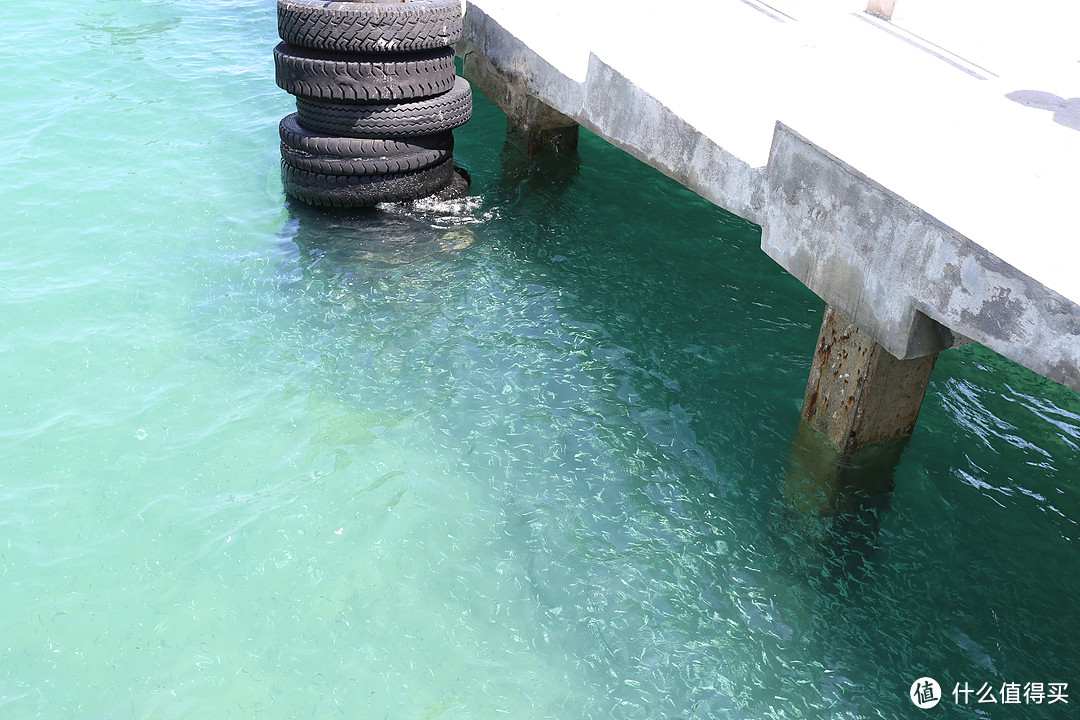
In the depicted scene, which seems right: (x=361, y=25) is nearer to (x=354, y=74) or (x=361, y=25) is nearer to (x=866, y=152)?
(x=354, y=74)

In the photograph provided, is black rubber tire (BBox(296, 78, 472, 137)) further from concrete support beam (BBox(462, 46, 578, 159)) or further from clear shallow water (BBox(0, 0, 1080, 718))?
concrete support beam (BBox(462, 46, 578, 159))

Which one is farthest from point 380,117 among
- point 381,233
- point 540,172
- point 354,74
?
A: point 540,172

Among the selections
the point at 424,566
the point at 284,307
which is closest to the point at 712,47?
the point at 284,307

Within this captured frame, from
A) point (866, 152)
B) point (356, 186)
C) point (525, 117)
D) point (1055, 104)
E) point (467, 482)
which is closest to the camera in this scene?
point (866, 152)

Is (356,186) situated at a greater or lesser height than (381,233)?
greater

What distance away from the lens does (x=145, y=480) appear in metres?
4.82

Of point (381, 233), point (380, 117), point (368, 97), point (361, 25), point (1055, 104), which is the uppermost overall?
point (1055, 104)

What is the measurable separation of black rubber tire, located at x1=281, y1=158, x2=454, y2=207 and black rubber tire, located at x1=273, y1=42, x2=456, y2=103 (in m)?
0.64

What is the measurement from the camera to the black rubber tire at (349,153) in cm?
698

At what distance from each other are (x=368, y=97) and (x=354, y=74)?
0.19 m

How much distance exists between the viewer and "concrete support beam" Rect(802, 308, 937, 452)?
4566 millimetres

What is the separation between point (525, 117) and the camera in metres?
8.08

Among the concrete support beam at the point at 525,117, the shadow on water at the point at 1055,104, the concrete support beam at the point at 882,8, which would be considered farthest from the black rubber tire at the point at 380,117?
the shadow on water at the point at 1055,104

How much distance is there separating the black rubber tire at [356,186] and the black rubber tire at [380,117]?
350 millimetres
